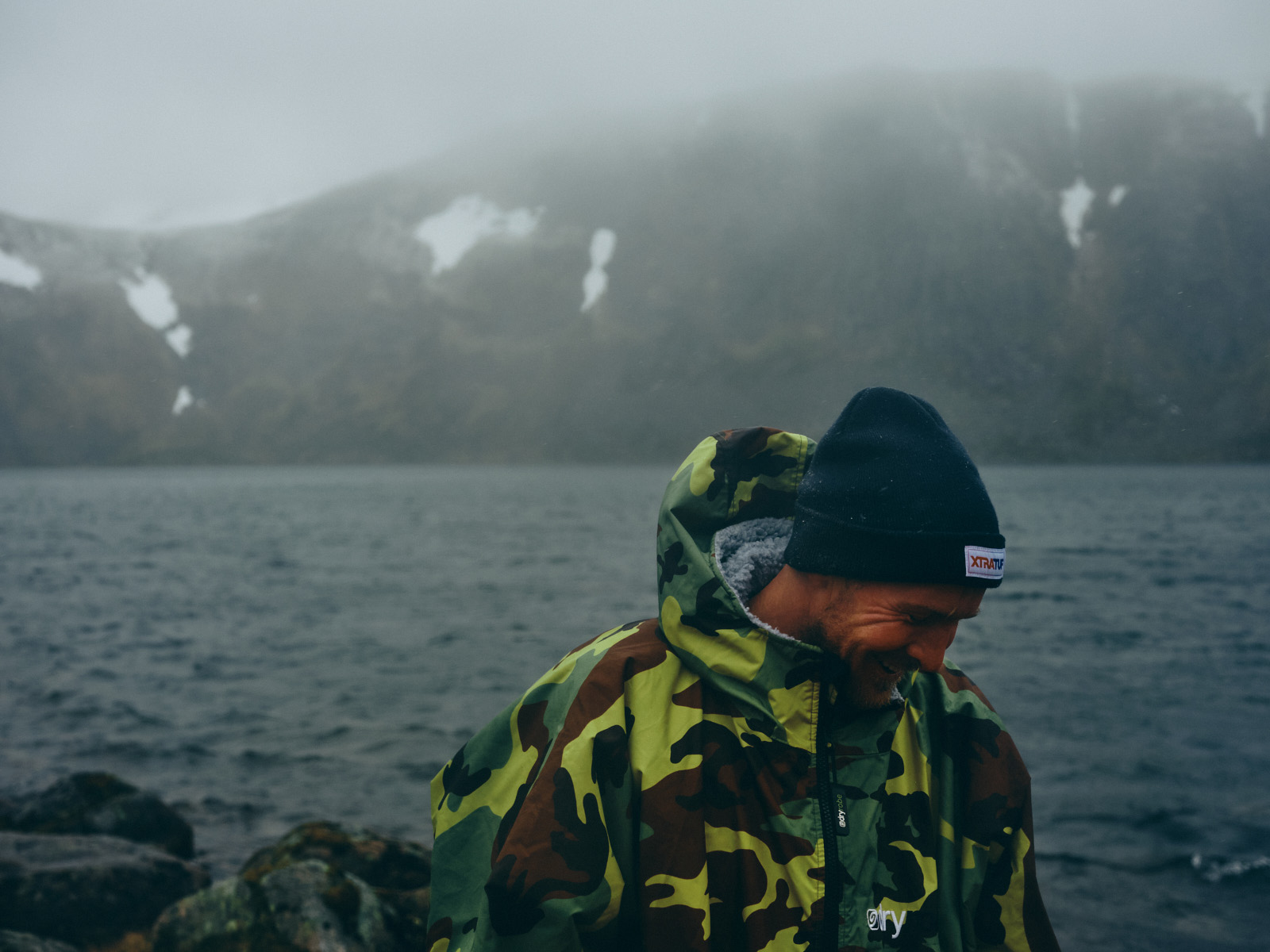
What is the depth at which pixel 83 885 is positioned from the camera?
6.48 meters

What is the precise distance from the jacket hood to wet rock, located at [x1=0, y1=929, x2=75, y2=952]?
5292 mm

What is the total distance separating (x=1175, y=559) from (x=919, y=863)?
153 ft

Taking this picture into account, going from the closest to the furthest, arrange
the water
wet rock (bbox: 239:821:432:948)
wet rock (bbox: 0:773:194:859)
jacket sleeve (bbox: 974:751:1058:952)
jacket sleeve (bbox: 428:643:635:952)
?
jacket sleeve (bbox: 428:643:635:952)
jacket sleeve (bbox: 974:751:1058:952)
wet rock (bbox: 239:821:432:948)
wet rock (bbox: 0:773:194:859)
the water

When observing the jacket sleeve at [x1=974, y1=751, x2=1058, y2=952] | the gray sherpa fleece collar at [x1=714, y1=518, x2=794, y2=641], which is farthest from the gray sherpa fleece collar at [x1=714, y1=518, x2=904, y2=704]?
the jacket sleeve at [x1=974, y1=751, x2=1058, y2=952]

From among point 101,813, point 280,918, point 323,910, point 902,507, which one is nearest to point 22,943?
point 280,918

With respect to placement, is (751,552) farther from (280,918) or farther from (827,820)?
(280,918)

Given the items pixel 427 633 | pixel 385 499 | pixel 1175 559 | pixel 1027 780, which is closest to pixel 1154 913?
pixel 1027 780

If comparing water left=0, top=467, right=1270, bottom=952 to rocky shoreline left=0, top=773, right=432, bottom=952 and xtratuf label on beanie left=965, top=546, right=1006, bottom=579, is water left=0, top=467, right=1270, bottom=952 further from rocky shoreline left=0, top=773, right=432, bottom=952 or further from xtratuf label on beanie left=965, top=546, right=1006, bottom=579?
xtratuf label on beanie left=965, top=546, right=1006, bottom=579

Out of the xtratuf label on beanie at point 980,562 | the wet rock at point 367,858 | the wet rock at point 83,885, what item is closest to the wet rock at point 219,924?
the wet rock at point 367,858

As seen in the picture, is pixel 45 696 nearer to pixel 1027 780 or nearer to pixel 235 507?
pixel 1027 780

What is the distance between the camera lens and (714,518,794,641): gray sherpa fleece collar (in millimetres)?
2486

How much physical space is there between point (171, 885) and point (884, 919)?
7.33 metres

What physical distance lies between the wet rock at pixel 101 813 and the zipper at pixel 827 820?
8.90m

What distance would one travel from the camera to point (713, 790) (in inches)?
83.1
